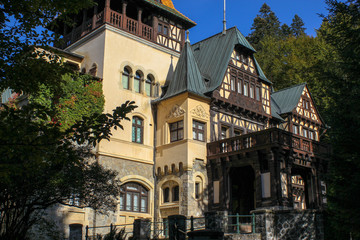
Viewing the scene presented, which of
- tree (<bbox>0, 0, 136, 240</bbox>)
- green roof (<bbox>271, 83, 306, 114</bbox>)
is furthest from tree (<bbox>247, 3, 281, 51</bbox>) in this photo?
tree (<bbox>0, 0, 136, 240</bbox>)

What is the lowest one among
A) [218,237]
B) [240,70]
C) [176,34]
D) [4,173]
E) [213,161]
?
[218,237]

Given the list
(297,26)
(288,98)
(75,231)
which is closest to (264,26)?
(297,26)

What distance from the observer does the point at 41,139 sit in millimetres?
8266

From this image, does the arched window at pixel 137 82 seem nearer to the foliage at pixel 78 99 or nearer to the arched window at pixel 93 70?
the arched window at pixel 93 70

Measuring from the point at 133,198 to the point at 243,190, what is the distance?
7.16 meters

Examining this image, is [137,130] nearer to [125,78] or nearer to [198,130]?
[125,78]

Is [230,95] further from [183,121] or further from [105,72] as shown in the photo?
[105,72]

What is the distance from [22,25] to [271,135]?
1614 cm

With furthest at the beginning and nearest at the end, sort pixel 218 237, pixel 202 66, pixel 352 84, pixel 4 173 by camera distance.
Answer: pixel 202 66, pixel 352 84, pixel 218 237, pixel 4 173

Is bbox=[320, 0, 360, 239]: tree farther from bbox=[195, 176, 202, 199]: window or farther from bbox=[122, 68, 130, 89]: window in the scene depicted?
bbox=[122, 68, 130, 89]: window

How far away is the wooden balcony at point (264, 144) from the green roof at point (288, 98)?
883 cm

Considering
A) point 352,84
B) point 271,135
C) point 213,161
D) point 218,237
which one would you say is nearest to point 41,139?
point 218,237

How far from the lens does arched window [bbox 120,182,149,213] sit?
985 inches

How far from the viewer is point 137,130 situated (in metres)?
26.7
